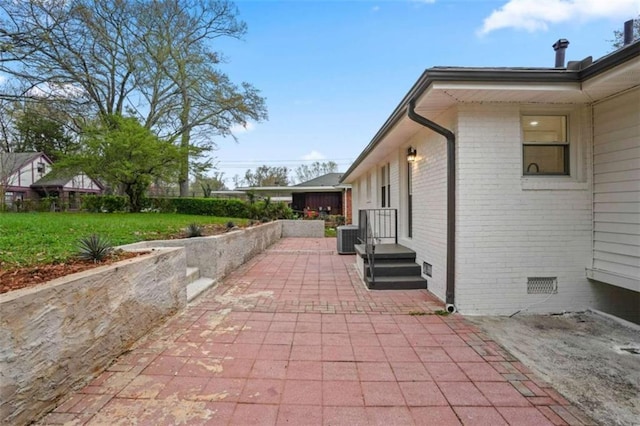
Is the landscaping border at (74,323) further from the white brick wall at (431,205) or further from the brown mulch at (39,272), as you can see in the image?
the white brick wall at (431,205)

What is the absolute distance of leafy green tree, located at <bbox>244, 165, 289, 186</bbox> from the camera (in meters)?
40.4

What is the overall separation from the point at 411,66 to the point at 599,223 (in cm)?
832

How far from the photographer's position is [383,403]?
2.29 m

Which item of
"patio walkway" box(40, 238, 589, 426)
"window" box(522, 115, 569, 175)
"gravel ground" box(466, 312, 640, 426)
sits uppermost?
"window" box(522, 115, 569, 175)

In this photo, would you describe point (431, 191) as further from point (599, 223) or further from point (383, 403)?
point (383, 403)

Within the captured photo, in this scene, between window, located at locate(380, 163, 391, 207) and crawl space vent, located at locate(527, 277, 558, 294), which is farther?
window, located at locate(380, 163, 391, 207)

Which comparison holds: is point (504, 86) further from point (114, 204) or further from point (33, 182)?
point (33, 182)

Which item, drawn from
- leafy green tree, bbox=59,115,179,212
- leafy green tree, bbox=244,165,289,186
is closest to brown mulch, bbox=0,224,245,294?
leafy green tree, bbox=59,115,179,212

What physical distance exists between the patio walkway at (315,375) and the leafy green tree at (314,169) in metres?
40.1

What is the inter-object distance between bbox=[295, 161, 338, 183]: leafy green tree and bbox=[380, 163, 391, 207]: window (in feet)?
114

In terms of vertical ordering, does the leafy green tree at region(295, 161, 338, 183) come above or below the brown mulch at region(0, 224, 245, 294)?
above

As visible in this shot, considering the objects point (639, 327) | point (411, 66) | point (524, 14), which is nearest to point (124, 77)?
point (411, 66)

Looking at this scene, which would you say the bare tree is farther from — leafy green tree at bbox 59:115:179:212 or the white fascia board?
the white fascia board

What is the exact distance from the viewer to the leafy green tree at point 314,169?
144 ft
